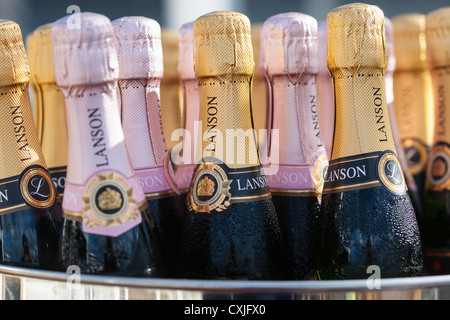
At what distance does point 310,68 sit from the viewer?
89 cm

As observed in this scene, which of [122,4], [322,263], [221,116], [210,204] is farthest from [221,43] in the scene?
[122,4]

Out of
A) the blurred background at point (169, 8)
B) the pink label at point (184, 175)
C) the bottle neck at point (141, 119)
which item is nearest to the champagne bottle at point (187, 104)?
the pink label at point (184, 175)

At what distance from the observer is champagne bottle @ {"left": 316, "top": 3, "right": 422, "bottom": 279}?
2.52 ft

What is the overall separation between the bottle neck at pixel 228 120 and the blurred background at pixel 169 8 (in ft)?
7.81

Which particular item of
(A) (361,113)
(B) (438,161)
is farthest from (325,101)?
(A) (361,113)

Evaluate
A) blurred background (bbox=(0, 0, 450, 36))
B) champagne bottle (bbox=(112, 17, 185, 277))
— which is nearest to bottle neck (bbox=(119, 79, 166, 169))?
champagne bottle (bbox=(112, 17, 185, 277))

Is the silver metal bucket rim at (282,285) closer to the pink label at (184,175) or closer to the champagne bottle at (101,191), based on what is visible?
the champagne bottle at (101,191)

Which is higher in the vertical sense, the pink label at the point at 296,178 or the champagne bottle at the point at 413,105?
the champagne bottle at the point at 413,105

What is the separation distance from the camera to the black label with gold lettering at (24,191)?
2.76 feet

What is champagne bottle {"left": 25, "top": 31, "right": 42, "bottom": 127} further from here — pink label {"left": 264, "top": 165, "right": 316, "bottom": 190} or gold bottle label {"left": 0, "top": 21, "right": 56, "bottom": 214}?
pink label {"left": 264, "top": 165, "right": 316, "bottom": 190}

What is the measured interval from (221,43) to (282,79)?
0.18m

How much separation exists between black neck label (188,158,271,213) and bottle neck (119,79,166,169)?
0.10m

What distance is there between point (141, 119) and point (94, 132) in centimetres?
16

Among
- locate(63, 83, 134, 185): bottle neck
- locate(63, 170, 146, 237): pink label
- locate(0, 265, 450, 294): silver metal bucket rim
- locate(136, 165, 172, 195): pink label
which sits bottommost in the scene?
locate(0, 265, 450, 294): silver metal bucket rim
